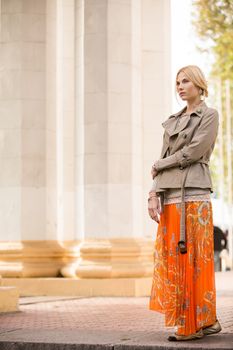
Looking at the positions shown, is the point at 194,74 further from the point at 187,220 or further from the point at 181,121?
the point at 187,220

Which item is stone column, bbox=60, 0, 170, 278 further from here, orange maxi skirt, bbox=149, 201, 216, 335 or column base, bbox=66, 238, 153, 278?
orange maxi skirt, bbox=149, 201, 216, 335

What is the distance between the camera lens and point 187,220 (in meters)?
7.28

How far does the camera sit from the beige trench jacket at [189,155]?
7.34m

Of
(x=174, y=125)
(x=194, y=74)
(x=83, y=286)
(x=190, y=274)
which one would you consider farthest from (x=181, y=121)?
(x=83, y=286)

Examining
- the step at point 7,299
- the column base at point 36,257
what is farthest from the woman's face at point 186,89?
the column base at point 36,257

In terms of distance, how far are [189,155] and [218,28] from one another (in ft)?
75.8

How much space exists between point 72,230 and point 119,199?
1403 millimetres

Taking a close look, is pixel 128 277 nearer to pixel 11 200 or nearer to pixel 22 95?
pixel 11 200

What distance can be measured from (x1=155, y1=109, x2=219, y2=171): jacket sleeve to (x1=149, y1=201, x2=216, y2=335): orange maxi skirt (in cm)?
33

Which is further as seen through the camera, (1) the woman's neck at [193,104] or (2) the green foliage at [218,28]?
(2) the green foliage at [218,28]

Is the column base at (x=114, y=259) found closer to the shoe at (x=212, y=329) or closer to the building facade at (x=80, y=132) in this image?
the building facade at (x=80, y=132)

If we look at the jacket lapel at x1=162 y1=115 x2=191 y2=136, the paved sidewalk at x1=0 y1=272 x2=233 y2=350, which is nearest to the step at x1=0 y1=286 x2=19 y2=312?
the paved sidewalk at x1=0 y1=272 x2=233 y2=350

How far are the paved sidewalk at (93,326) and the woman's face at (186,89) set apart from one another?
74.5 inches

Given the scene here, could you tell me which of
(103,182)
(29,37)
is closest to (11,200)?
(103,182)
